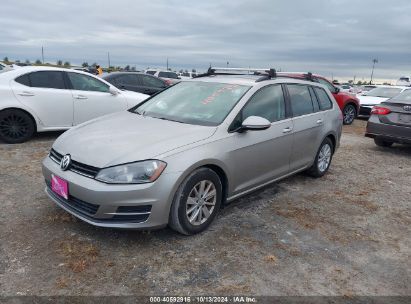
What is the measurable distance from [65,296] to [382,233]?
130 inches

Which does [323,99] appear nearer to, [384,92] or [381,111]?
[381,111]

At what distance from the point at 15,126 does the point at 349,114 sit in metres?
10.3

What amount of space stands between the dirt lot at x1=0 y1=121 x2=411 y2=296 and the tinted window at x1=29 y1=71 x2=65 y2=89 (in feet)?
8.30

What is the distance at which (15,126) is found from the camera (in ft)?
22.6

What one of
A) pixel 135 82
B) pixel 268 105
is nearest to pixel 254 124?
pixel 268 105

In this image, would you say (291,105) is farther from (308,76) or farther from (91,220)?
(91,220)

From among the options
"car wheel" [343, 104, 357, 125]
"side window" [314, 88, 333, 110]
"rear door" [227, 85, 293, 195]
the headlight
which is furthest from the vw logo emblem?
"car wheel" [343, 104, 357, 125]

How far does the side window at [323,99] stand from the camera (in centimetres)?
578

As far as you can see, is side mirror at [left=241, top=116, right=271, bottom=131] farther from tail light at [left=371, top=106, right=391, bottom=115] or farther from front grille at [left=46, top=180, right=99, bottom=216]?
tail light at [left=371, top=106, right=391, bottom=115]

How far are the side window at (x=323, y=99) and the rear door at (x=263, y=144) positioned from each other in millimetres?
1178

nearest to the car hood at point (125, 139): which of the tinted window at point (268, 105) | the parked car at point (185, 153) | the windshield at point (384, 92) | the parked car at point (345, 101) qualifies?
the parked car at point (185, 153)

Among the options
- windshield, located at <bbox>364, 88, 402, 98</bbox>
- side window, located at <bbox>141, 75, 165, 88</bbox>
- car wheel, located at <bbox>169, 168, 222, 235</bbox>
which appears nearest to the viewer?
car wheel, located at <bbox>169, 168, 222, 235</bbox>

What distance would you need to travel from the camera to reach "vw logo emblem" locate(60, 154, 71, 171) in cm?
350

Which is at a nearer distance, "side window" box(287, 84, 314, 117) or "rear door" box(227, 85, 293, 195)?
"rear door" box(227, 85, 293, 195)
